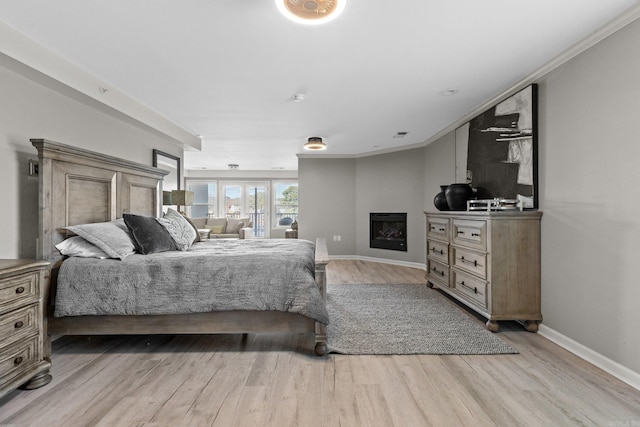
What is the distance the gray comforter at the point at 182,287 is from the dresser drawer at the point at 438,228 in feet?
6.87

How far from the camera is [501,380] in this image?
199 centimetres

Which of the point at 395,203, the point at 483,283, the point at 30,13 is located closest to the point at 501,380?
the point at 483,283

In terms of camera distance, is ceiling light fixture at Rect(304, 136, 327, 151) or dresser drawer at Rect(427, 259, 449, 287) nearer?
dresser drawer at Rect(427, 259, 449, 287)

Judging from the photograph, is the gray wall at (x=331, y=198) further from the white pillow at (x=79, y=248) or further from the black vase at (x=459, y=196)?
the white pillow at (x=79, y=248)

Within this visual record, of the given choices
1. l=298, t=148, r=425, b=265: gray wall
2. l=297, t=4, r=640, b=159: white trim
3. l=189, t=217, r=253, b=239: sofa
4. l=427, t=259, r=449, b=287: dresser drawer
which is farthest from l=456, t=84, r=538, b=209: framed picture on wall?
l=189, t=217, r=253, b=239: sofa

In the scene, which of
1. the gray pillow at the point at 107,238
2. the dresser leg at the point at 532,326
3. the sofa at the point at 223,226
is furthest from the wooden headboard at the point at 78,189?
the sofa at the point at 223,226

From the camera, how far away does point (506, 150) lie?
323 cm

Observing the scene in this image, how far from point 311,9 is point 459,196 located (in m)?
2.68

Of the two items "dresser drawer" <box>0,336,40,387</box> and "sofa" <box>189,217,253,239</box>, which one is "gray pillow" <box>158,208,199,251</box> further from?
"sofa" <box>189,217,253,239</box>

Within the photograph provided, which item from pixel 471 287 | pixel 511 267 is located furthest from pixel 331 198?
pixel 511 267

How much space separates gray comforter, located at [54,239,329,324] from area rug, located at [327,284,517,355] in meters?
0.54

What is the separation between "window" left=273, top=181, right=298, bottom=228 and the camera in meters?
10.0

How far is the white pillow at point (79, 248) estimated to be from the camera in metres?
2.44

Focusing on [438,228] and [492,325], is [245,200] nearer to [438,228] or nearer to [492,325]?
[438,228]
